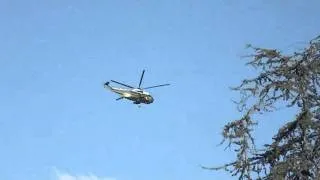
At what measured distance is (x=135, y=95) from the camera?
43.7m

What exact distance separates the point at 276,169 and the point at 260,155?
830 millimetres

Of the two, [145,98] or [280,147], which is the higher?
[145,98]

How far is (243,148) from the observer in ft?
41.7

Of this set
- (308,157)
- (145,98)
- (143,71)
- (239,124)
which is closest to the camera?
(308,157)

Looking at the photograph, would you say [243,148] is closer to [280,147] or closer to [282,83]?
[280,147]

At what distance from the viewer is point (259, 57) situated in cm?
1327

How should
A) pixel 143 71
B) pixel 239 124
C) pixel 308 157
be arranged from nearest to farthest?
1. pixel 308 157
2. pixel 239 124
3. pixel 143 71

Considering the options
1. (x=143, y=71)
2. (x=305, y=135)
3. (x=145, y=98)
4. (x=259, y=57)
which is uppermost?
(x=143, y=71)

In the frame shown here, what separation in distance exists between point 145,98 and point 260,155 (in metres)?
31.3

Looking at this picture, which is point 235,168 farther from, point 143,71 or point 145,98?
point 143,71

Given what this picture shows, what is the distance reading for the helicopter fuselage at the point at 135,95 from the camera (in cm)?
4312

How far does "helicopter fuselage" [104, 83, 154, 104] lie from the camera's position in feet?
141

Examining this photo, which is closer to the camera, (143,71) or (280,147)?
(280,147)

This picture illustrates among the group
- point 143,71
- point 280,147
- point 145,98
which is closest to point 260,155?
point 280,147
